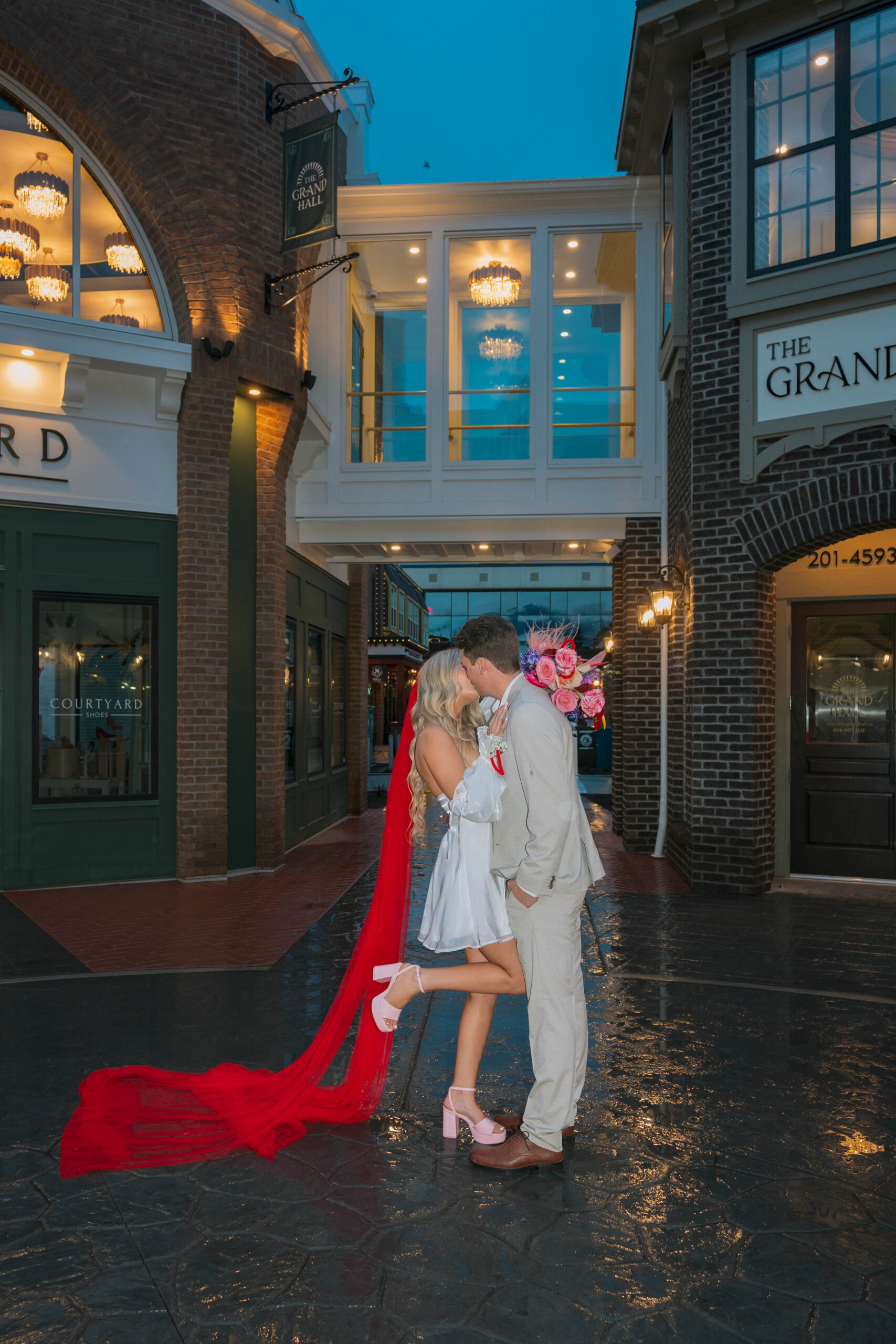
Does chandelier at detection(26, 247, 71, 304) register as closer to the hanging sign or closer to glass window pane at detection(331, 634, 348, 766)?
the hanging sign

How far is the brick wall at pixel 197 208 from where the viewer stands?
9188 millimetres

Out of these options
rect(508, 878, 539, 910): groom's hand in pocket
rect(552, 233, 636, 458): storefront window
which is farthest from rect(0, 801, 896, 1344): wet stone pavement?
rect(552, 233, 636, 458): storefront window

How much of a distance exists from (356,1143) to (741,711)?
20.8 feet

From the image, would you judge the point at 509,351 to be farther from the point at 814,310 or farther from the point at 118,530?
the point at 118,530

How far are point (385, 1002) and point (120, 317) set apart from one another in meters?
8.05

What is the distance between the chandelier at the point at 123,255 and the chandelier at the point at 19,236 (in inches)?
25.8

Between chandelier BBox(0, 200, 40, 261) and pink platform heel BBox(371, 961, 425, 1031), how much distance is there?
27.0 ft

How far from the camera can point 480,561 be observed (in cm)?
1424

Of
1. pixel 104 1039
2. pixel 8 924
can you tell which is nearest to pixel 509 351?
pixel 8 924

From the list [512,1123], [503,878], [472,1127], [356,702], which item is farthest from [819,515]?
[356,702]

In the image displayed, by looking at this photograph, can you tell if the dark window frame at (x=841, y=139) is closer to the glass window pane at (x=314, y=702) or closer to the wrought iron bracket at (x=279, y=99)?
the wrought iron bracket at (x=279, y=99)

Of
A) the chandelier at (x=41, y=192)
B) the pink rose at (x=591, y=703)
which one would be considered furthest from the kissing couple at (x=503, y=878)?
the chandelier at (x=41, y=192)

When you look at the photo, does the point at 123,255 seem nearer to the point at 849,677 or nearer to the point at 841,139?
the point at 841,139

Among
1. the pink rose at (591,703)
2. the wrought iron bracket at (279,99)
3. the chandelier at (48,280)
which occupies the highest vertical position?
the wrought iron bracket at (279,99)
